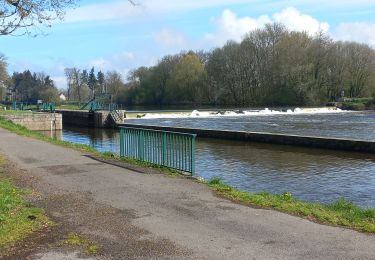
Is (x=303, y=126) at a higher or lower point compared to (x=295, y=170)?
higher

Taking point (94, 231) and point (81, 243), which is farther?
point (94, 231)

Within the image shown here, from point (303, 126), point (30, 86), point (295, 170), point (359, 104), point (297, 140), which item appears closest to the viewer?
point (295, 170)

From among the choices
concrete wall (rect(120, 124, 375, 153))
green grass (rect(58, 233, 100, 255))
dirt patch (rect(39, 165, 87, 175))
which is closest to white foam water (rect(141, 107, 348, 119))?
concrete wall (rect(120, 124, 375, 153))

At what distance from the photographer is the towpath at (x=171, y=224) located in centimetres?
565

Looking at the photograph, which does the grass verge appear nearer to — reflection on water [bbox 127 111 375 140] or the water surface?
the water surface

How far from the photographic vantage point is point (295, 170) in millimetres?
17562

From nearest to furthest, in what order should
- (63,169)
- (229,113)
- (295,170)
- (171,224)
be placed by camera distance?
(171,224) < (63,169) < (295,170) < (229,113)

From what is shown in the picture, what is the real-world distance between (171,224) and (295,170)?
452 inches

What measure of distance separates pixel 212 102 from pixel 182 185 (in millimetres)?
97154

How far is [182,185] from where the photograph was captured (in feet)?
33.0

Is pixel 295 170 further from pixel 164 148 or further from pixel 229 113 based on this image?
pixel 229 113

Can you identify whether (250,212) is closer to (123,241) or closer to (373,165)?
(123,241)

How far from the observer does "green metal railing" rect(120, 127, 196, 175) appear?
11859 mm

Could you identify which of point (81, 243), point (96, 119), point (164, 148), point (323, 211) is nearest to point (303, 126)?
point (96, 119)
